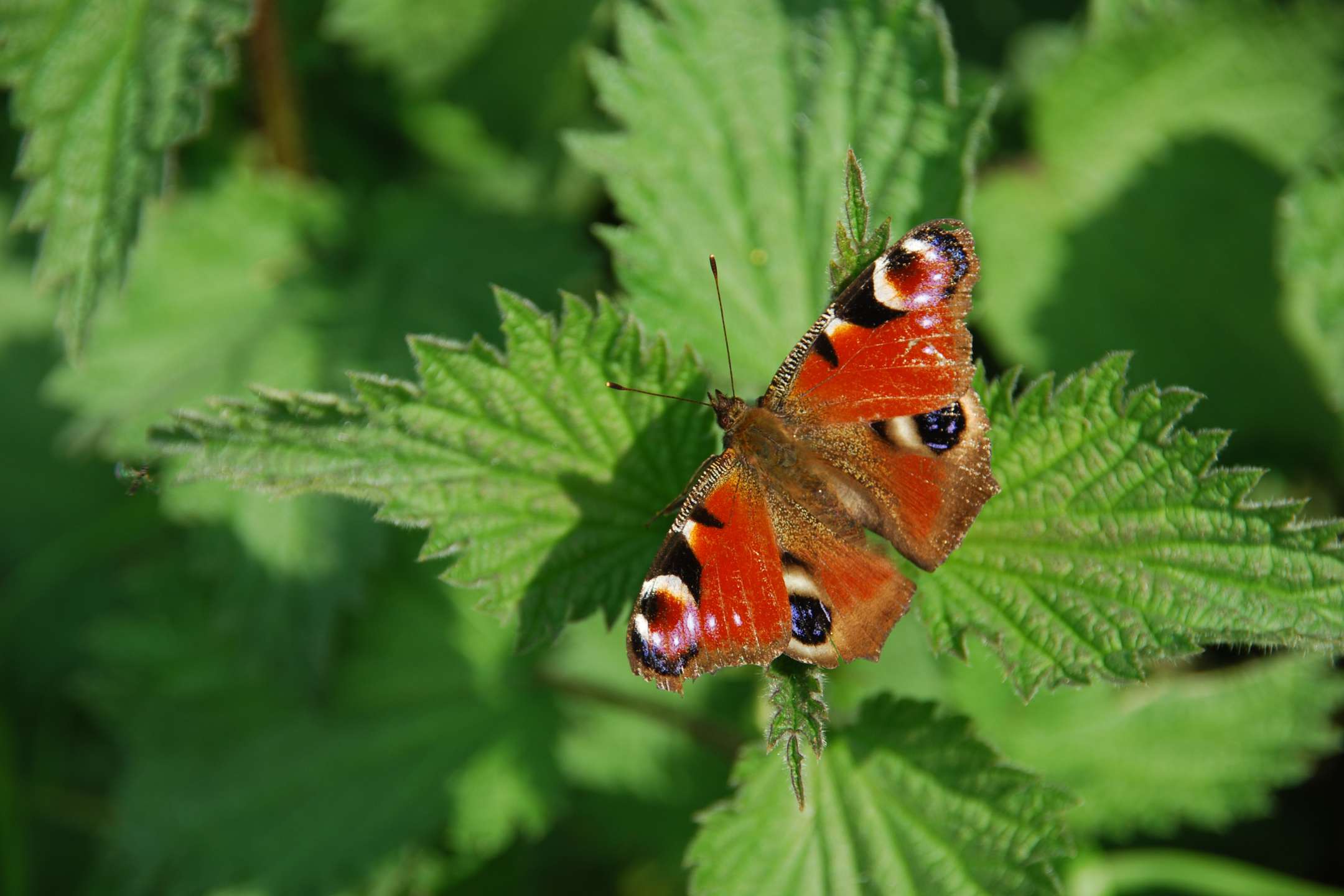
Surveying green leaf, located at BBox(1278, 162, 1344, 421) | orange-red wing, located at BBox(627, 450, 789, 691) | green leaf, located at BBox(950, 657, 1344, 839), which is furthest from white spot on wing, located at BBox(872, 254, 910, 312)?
green leaf, located at BBox(1278, 162, 1344, 421)

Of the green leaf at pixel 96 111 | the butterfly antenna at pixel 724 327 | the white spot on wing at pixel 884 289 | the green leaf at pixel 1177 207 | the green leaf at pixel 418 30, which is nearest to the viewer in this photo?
the white spot on wing at pixel 884 289

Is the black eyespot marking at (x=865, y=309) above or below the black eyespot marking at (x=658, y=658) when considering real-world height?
above

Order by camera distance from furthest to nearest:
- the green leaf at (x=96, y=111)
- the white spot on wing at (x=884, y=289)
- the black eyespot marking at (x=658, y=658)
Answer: the green leaf at (x=96, y=111), the white spot on wing at (x=884, y=289), the black eyespot marking at (x=658, y=658)

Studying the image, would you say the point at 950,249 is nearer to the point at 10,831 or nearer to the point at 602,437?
the point at 602,437

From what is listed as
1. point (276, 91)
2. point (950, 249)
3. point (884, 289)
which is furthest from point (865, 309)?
point (276, 91)

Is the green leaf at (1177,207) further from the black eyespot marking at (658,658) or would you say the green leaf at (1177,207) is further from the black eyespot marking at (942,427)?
the black eyespot marking at (658,658)

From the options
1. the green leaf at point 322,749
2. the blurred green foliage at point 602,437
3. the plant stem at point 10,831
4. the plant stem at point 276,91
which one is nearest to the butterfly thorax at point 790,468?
the blurred green foliage at point 602,437

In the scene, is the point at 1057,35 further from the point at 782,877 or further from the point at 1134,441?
the point at 782,877

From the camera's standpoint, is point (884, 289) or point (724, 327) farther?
point (724, 327)
